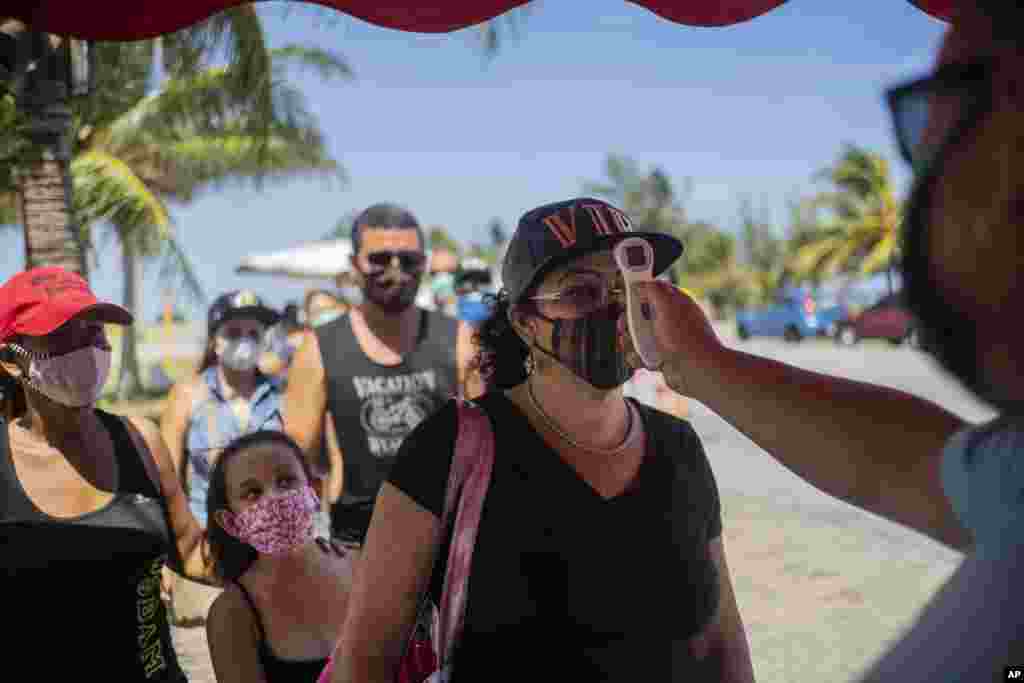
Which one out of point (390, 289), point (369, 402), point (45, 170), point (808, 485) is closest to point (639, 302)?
point (369, 402)

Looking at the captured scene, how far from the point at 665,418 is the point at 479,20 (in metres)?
1.01

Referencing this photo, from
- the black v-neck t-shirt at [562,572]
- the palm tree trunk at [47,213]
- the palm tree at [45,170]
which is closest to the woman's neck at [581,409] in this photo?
the black v-neck t-shirt at [562,572]

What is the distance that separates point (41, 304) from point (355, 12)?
1.05 metres

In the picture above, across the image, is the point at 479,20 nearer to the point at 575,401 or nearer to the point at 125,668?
the point at 575,401

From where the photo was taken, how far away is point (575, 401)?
2031 millimetres

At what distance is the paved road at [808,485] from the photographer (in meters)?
4.99

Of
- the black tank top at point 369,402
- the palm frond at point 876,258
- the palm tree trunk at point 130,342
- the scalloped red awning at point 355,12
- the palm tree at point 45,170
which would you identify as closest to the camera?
the scalloped red awning at point 355,12

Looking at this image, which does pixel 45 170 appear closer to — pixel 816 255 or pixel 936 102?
pixel 936 102

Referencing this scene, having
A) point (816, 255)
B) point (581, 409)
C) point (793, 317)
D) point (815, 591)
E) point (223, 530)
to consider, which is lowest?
point (793, 317)

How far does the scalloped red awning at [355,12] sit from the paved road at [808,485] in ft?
3.04

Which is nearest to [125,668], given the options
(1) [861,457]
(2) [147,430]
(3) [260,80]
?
(2) [147,430]

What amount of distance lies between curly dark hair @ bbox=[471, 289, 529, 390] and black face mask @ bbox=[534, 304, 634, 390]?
25cm

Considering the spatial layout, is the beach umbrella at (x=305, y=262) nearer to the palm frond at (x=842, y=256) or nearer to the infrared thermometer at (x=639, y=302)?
the infrared thermometer at (x=639, y=302)

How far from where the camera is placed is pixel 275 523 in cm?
271
